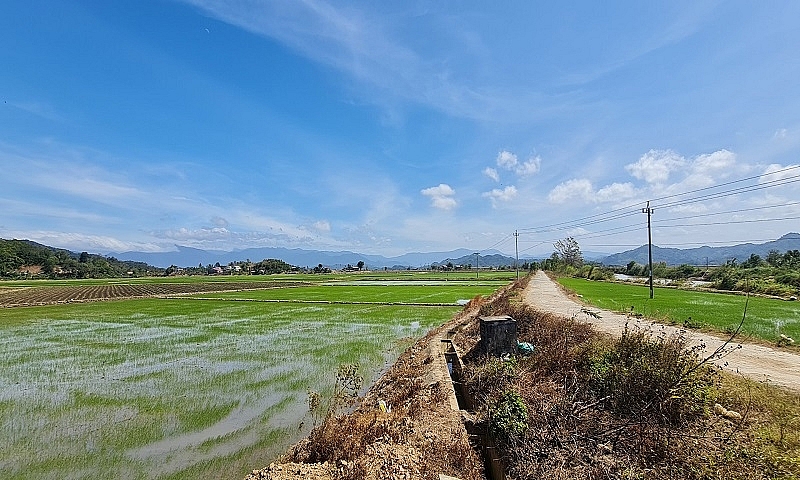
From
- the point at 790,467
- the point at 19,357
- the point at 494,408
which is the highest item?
the point at 790,467

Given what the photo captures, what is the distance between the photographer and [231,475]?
6.61 m

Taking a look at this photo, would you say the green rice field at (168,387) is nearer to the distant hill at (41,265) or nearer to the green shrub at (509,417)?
the green shrub at (509,417)

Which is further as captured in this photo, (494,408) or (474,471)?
(494,408)

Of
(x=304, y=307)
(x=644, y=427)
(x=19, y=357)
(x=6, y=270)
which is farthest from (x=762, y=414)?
(x=6, y=270)

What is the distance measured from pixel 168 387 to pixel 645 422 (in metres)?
11.6

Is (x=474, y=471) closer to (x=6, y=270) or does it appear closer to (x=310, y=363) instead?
(x=310, y=363)

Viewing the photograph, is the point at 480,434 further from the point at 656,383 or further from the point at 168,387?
the point at 168,387

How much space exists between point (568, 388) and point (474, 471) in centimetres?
236

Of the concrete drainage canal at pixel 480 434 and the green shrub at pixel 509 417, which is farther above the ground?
the green shrub at pixel 509 417

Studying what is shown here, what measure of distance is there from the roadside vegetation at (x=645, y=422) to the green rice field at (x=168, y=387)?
4.56 m

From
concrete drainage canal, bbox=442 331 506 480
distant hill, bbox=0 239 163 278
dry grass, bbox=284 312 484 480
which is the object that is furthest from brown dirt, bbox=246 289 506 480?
distant hill, bbox=0 239 163 278

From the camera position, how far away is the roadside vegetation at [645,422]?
455 cm

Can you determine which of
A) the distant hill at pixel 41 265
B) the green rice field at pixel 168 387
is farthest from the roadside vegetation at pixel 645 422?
the distant hill at pixel 41 265

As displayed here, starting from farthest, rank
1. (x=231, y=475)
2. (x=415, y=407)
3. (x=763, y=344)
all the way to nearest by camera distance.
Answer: (x=763, y=344) < (x=415, y=407) < (x=231, y=475)
